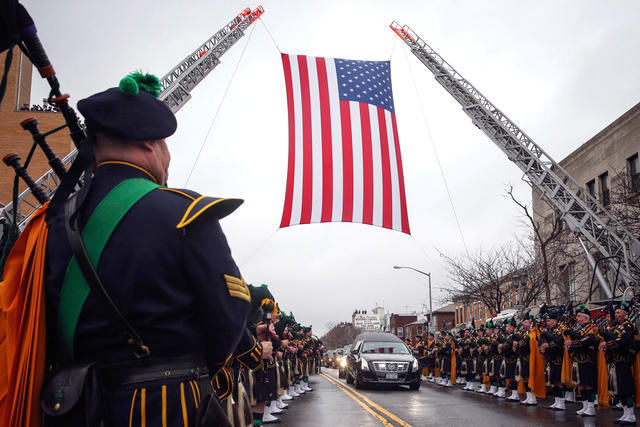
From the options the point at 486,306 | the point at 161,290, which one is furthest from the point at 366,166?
the point at 486,306

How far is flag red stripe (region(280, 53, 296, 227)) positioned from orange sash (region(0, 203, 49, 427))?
9070mm

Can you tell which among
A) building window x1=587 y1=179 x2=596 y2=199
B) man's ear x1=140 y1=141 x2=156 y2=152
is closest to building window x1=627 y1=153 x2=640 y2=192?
building window x1=587 y1=179 x2=596 y2=199

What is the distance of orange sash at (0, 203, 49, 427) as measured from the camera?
2.00m

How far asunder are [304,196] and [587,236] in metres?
15.5

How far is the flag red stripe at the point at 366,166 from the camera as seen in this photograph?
11727 millimetres

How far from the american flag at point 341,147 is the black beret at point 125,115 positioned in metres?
8.89

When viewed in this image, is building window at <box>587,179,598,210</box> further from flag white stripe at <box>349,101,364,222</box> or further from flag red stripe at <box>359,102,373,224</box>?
flag white stripe at <box>349,101,364,222</box>

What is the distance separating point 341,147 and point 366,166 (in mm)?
661

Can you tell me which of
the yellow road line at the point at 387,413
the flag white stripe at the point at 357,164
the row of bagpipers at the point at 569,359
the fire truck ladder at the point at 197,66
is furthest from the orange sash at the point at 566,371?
the fire truck ladder at the point at 197,66

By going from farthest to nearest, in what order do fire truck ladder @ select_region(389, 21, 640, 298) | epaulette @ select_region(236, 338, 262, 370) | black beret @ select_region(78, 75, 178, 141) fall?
1. fire truck ladder @ select_region(389, 21, 640, 298)
2. epaulette @ select_region(236, 338, 262, 370)
3. black beret @ select_region(78, 75, 178, 141)

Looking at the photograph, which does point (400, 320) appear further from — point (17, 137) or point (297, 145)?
point (297, 145)

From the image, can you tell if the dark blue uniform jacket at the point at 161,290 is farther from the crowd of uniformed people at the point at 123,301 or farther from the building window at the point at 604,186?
the building window at the point at 604,186

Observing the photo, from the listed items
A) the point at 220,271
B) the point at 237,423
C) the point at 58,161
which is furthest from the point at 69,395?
the point at 237,423

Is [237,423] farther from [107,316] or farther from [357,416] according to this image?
[357,416]
